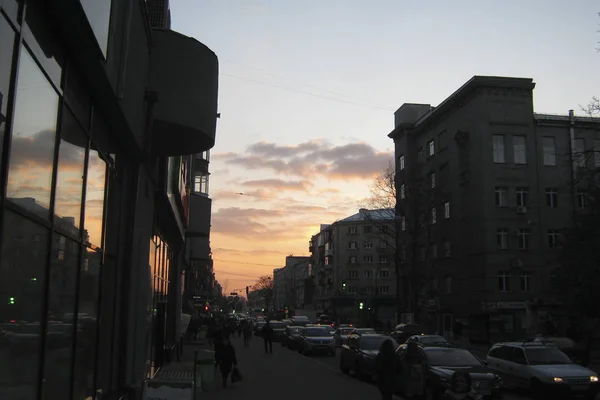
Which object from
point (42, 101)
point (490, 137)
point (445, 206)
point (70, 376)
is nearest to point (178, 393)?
point (70, 376)

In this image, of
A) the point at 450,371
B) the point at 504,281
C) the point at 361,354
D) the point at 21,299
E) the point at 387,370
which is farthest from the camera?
the point at 504,281

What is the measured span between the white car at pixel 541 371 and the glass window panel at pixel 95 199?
12073mm

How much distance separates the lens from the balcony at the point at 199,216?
108ft

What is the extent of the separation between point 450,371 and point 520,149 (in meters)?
36.8

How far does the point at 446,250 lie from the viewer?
2024 inches

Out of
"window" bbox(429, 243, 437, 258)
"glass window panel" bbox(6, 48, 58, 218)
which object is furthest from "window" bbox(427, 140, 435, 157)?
"glass window panel" bbox(6, 48, 58, 218)

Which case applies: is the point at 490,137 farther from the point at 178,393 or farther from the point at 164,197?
the point at 178,393

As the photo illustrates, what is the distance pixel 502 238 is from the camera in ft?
154

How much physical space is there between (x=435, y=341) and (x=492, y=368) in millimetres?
7799

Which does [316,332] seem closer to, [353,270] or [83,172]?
[83,172]

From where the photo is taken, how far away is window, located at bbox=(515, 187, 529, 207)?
47875 millimetres

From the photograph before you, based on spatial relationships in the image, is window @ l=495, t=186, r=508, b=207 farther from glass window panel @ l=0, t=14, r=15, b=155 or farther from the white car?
glass window panel @ l=0, t=14, r=15, b=155

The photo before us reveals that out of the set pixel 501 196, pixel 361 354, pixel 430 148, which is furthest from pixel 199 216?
pixel 430 148

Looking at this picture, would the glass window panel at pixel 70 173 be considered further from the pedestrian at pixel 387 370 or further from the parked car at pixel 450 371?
the parked car at pixel 450 371
